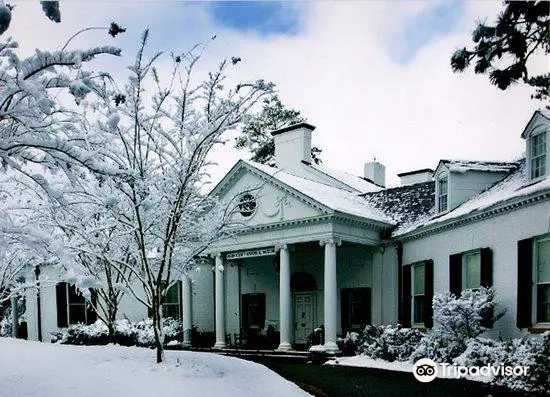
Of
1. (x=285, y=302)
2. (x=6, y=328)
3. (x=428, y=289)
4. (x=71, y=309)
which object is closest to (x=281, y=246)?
(x=285, y=302)

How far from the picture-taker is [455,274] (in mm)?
14062

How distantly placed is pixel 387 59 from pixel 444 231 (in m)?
9.36

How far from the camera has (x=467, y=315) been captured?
1220 cm

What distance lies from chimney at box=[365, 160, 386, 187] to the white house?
5.67 metres

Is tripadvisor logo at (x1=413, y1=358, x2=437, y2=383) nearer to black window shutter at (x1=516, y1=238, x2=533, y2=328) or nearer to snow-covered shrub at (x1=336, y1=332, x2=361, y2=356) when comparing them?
black window shutter at (x1=516, y1=238, x2=533, y2=328)

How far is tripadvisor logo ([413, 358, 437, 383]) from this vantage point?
30.7 feet

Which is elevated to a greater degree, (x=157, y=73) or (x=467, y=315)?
(x=157, y=73)

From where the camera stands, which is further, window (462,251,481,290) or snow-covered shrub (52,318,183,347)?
snow-covered shrub (52,318,183,347)

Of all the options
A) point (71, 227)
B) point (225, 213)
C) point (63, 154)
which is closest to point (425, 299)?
point (225, 213)

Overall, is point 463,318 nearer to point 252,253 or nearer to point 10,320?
point 252,253

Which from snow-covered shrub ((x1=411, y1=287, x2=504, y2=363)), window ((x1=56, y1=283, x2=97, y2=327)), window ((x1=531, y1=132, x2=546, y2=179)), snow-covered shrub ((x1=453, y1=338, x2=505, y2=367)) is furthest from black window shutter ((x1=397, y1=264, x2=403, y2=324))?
window ((x1=56, y1=283, x2=97, y2=327))

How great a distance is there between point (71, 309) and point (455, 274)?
17.2 m

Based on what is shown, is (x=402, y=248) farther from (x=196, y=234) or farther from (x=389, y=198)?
(x=196, y=234)

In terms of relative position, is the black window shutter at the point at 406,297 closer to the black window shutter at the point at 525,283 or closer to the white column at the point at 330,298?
the white column at the point at 330,298
